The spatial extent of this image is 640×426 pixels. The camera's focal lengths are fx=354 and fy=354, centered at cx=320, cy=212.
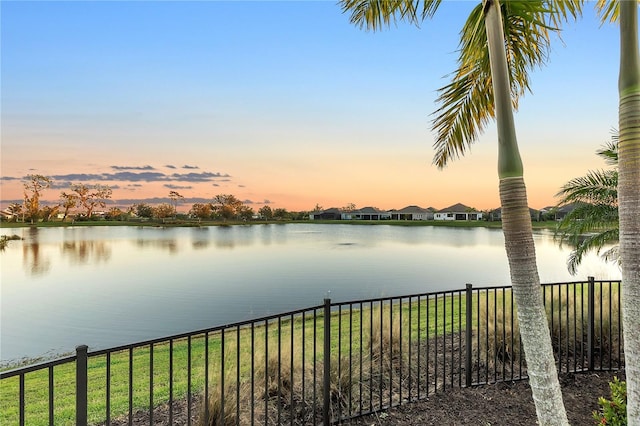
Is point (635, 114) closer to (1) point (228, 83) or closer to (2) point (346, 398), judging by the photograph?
(2) point (346, 398)

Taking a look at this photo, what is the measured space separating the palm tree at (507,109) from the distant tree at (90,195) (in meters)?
34.4

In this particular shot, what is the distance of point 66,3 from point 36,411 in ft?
26.7

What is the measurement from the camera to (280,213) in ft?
195

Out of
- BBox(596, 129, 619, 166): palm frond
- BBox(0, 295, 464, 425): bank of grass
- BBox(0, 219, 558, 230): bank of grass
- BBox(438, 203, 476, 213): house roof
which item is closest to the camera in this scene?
BBox(0, 295, 464, 425): bank of grass

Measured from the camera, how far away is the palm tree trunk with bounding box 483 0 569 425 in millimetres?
2723

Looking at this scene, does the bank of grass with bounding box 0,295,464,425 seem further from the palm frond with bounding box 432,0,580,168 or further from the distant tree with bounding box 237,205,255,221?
the distant tree with bounding box 237,205,255,221

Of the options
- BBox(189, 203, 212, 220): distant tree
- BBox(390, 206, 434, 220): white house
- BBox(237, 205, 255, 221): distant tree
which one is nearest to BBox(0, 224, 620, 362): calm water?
BBox(189, 203, 212, 220): distant tree

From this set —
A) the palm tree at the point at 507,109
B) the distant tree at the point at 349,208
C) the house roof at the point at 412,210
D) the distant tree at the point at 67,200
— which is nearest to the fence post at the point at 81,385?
the palm tree at the point at 507,109

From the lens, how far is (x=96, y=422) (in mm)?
3795

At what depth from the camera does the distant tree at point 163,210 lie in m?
51.6

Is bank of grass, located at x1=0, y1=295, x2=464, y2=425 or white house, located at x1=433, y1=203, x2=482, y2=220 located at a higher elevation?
white house, located at x1=433, y1=203, x2=482, y2=220

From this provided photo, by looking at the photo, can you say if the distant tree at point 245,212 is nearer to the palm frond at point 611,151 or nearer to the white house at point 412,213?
the white house at point 412,213

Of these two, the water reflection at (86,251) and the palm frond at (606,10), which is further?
the water reflection at (86,251)

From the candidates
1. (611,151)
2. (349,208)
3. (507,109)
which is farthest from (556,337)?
(349,208)
